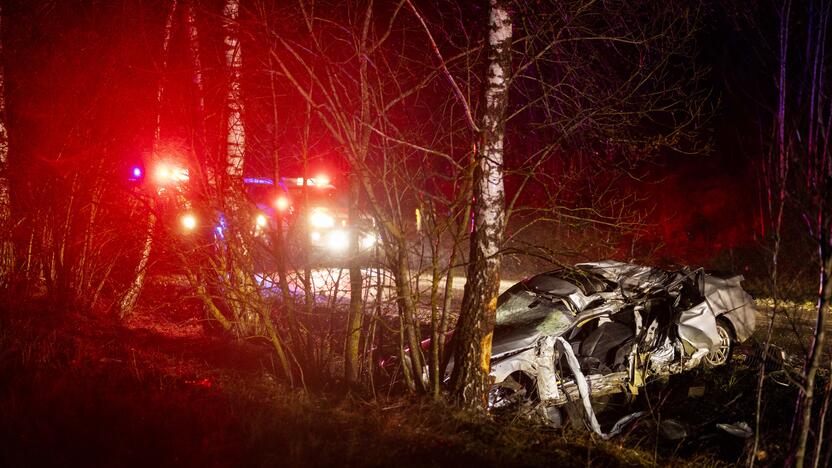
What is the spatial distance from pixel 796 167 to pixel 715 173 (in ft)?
57.6

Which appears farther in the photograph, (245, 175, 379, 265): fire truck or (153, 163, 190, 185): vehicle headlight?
(153, 163, 190, 185): vehicle headlight

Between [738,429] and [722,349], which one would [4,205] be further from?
[722,349]

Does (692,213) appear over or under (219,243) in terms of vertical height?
over

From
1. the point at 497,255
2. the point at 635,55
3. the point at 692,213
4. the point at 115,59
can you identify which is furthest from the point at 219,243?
the point at 692,213

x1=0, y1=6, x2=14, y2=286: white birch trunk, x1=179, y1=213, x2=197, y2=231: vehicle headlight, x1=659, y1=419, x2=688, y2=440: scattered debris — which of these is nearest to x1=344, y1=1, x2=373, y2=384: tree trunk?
x1=179, y1=213, x2=197, y2=231: vehicle headlight

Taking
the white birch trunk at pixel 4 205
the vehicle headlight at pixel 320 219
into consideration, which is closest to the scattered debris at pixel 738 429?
the vehicle headlight at pixel 320 219

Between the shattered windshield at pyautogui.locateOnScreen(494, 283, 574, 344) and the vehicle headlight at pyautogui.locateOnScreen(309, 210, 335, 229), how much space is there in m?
2.33

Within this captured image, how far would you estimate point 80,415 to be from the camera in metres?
4.69

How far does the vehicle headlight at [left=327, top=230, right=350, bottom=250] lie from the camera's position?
6.21 m

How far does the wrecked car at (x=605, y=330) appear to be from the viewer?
20.4 ft

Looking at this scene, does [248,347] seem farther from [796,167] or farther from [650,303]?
[796,167]

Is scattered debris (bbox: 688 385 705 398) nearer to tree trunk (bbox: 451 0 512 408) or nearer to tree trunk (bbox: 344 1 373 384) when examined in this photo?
tree trunk (bbox: 451 0 512 408)

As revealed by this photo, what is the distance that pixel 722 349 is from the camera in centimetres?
794

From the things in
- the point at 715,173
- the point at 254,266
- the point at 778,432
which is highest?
the point at 715,173
